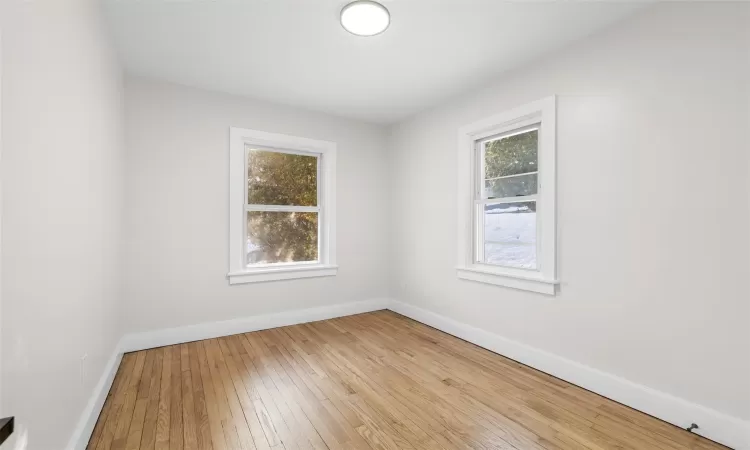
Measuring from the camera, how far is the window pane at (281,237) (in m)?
3.70

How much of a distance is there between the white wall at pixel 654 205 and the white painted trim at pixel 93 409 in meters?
2.91

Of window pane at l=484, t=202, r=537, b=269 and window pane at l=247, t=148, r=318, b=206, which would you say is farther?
window pane at l=247, t=148, r=318, b=206

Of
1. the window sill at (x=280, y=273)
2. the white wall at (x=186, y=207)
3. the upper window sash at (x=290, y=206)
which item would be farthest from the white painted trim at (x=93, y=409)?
the upper window sash at (x=290, y=206)

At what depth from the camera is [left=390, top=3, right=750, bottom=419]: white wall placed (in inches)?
69.7

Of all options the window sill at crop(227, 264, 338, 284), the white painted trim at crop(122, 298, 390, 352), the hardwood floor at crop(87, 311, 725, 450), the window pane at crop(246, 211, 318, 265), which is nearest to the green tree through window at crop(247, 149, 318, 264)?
the window pane at crop(246, 211, 318, 265)

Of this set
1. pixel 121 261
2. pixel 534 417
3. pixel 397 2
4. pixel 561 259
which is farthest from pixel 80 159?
pixel 561 259

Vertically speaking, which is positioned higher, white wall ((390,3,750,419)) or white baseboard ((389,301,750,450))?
white wall ((390,3,750,419))

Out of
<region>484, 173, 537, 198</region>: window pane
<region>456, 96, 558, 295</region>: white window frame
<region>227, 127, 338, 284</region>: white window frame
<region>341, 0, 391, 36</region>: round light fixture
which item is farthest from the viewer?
<region>227, 127, 338, 284</region>: white window frame

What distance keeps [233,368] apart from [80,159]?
5.95 ft

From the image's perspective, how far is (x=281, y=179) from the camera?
12.7 feet

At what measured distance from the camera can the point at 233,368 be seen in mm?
2645

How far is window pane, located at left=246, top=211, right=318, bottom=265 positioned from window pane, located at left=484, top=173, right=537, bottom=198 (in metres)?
2.07

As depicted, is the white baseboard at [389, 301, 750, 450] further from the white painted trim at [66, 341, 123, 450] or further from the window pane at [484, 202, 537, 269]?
the white painted trim at [66, 341, 123, 450]

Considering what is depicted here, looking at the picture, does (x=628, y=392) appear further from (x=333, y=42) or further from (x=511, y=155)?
(x=333, y=42)
